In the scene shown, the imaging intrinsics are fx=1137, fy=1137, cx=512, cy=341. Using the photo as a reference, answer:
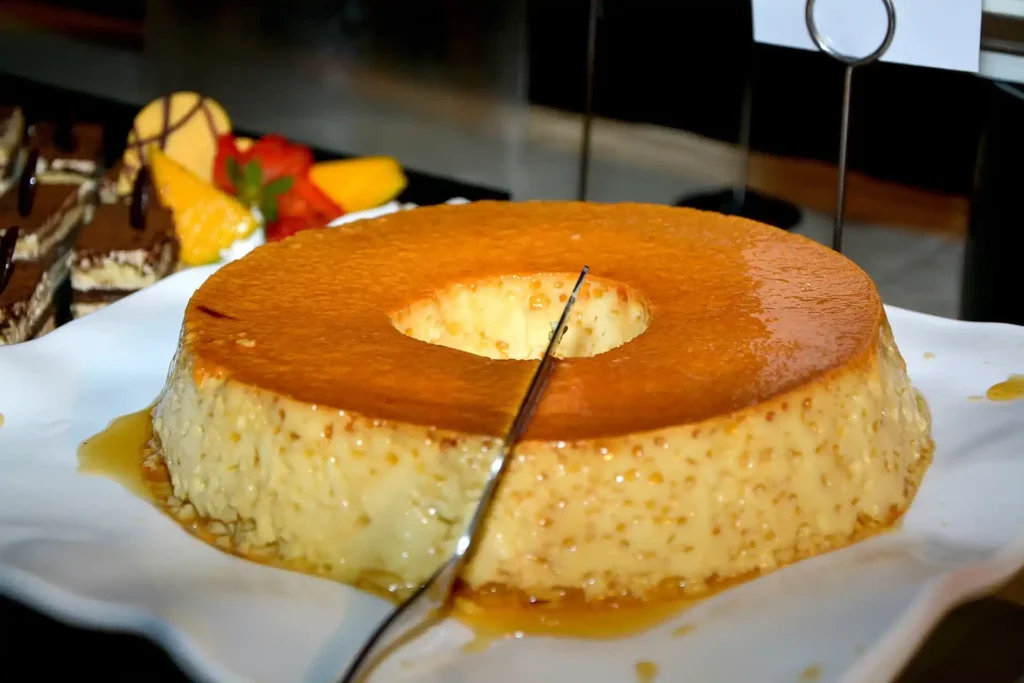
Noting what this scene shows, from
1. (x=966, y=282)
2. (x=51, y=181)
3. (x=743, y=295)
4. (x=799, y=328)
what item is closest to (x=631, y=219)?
(x=743, y=295)

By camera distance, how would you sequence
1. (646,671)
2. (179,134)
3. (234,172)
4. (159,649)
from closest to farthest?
(646,671) → (159,649) → (234,172) → (179,134)

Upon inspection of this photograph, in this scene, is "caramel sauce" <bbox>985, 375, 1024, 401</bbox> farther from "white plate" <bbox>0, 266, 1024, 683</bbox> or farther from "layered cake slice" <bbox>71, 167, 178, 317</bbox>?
"layered cake slice" <bbox>71, 167, 178, 317</bbox>

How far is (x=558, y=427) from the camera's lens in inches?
50.4

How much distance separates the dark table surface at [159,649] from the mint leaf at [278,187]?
5.22ft

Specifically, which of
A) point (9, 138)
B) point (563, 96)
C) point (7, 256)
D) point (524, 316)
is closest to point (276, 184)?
A: point (7, 256)

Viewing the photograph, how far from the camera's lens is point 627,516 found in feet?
4.22

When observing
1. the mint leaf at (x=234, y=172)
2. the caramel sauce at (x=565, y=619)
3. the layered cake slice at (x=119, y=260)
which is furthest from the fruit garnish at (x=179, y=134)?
the caramel sauce at (x=565, y=619)

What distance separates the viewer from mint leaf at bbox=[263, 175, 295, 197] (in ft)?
9.07

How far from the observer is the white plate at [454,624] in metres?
1.12

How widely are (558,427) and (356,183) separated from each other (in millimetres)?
1787

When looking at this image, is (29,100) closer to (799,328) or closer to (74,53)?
(74,53)

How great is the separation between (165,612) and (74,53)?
390 centimetres

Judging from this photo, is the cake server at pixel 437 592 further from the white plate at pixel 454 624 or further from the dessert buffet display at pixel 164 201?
the dessert buffet display at pixel 164 201

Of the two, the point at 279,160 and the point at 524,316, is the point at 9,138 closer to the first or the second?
the point at 279,160
